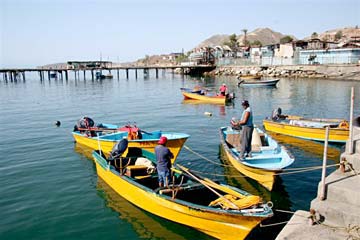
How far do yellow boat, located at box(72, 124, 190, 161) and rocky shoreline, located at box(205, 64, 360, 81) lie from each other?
50.8m

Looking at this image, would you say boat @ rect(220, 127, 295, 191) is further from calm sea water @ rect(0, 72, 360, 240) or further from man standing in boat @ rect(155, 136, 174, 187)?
man standing in boat @ rect(155, 136, 174, 187)

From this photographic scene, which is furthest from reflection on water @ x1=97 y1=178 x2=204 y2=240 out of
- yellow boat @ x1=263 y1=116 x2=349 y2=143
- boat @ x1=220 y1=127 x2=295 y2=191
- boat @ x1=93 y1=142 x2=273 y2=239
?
yellow boat @ x1=263 y1=116 x2=349 y2=143

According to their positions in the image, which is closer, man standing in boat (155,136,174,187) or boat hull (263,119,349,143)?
man standing in boat (155,136,174,187)

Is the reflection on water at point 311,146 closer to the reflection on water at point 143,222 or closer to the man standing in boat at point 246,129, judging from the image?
the man standing in boat at point 246,129

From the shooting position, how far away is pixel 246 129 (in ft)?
39.4

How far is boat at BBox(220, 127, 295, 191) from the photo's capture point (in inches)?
432

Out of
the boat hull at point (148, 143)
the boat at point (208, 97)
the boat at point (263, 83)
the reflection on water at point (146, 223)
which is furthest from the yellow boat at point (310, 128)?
the boat at point (263, 83)

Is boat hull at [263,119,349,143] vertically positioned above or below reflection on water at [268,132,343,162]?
above

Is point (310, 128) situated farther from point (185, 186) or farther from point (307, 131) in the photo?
point (185, 186)

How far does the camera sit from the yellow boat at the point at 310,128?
16.8m

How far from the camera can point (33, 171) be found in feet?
48.1

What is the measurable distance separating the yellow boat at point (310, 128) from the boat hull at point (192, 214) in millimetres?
11140

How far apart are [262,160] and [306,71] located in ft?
197

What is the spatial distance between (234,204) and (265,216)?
2.87 ft
